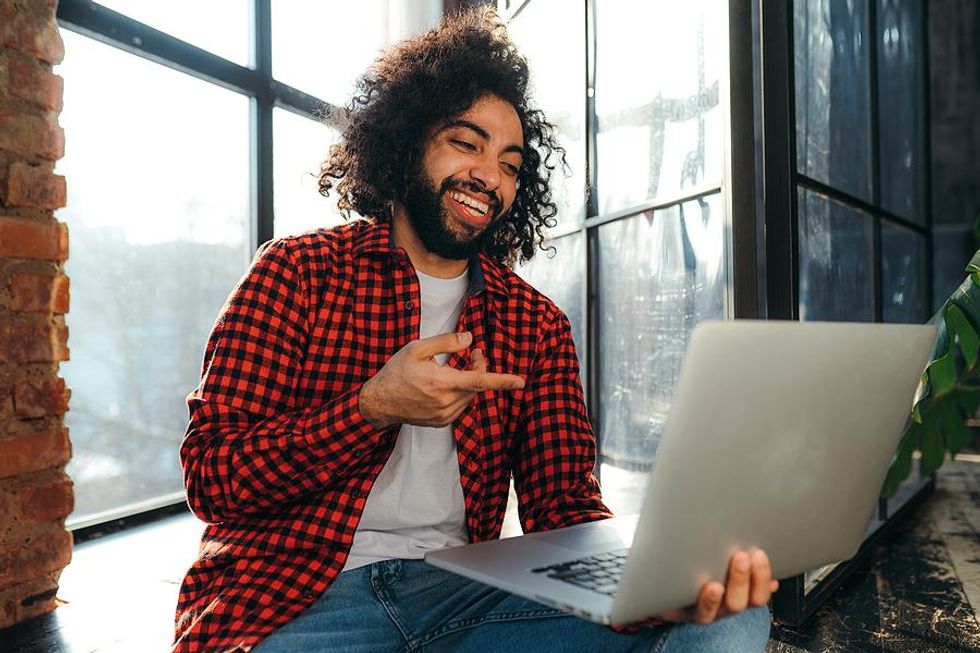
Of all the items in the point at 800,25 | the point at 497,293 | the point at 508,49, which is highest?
the point at 800,25

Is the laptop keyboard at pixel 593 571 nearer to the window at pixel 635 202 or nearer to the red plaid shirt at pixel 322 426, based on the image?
the red plaid shirt at pixel 322 426

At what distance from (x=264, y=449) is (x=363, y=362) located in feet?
0.78

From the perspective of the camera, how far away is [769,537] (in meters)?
0.70

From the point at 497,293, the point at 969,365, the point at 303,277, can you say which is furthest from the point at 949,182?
the point at 303,277

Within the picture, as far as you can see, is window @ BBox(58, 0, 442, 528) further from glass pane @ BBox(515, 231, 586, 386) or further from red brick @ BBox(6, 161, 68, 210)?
glass pane @ BBox(515, 231, 586, 386)

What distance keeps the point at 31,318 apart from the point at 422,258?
944 millimetres

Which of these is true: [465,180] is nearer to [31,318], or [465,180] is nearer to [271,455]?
[271,455]

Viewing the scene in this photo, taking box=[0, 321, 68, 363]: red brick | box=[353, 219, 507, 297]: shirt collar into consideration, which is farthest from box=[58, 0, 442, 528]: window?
box=[353, 219, 507, 297]: shirt collar

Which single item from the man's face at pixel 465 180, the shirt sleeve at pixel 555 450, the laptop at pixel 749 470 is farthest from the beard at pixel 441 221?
the laptop at pixel 749 470

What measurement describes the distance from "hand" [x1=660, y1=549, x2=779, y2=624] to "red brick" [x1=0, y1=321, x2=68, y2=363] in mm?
1478

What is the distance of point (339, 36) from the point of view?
3.08 metres

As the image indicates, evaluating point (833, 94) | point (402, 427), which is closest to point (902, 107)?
point (833, 94)

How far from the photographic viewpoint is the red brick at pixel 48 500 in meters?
1.64

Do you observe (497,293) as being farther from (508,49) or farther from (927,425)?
(927,425)
